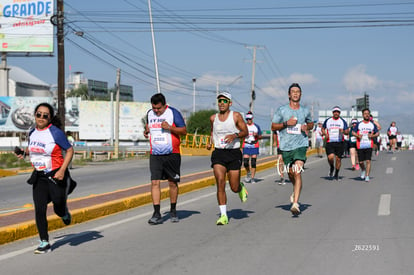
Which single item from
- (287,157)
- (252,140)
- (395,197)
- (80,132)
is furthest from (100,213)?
(80,132)

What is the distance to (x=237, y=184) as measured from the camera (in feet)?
27.7

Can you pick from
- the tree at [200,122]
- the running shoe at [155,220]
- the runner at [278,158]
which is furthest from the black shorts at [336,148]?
the tree at [200,122]

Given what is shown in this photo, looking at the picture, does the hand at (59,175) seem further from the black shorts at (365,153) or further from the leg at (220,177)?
the black shorts at (365,153)

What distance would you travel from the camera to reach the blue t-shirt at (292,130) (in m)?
9.14

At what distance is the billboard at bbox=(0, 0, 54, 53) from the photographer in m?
53.7

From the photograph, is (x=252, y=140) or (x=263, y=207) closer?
(x=263, y=207)

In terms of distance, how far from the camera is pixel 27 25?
54.8m

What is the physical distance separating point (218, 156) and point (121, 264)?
114 inches

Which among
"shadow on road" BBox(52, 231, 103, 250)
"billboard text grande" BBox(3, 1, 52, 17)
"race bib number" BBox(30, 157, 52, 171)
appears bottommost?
"shadow on road" BBox(52, 231, 103, 250)

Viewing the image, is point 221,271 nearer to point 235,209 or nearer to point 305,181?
point 235,209

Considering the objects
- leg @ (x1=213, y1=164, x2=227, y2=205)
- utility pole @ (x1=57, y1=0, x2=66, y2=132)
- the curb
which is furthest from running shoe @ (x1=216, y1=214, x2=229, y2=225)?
utility pole @ (x1=57, y1=0, x2=66, y2=132)

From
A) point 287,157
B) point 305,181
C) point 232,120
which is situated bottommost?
point 305,181

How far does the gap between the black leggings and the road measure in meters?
0.33

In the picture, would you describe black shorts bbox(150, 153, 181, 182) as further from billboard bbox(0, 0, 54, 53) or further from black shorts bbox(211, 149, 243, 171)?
billboard bbox(0, 0, 54, 53)
